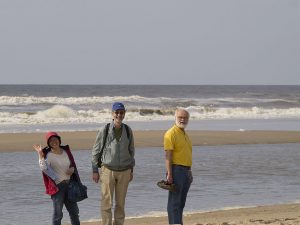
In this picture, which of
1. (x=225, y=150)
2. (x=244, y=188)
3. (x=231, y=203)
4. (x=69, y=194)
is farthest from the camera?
(x=225, y=150)

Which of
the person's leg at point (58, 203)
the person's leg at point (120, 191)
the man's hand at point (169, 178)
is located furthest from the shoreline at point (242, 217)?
the person's leg at point (58, 203)

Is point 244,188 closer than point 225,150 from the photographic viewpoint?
Yes

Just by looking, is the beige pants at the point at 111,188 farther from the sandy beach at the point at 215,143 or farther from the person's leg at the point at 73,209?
the sandy beach at the point at 215,143

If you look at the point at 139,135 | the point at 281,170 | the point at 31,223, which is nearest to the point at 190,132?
the point at 139,135

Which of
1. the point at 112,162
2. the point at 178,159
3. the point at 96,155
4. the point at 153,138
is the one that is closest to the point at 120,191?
the point at 112,162

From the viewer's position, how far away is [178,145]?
24.1 feet

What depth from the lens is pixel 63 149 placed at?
7.39 meters

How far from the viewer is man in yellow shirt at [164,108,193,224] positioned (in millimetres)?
7316

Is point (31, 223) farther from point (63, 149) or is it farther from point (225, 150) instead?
point (225, 150)

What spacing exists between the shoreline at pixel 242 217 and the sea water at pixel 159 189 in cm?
38

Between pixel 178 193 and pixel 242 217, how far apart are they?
5.97 feet

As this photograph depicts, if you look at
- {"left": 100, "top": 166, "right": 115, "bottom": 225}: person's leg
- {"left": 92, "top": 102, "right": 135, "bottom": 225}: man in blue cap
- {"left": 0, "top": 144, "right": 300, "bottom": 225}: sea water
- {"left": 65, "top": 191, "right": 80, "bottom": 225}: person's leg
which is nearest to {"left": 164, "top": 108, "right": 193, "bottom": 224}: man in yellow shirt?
{"left": 92, "top": 102, "right": 135, "bottom": 225}: man in blue cap

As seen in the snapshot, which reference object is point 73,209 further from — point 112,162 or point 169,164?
point 169,164

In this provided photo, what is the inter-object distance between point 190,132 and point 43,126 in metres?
7.09
